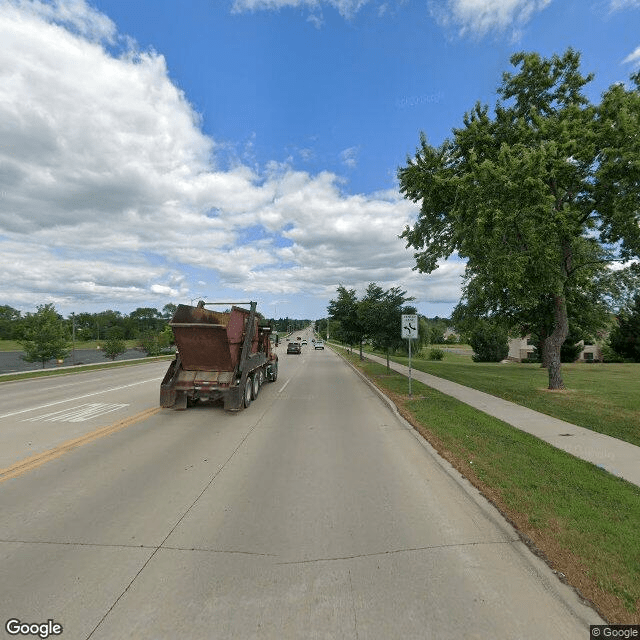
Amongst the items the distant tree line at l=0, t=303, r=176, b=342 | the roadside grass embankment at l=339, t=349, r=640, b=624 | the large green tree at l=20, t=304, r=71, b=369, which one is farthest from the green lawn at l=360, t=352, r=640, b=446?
the distant tree line at l=0, t=303, r=176, b=342

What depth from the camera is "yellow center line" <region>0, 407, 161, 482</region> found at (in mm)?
5966

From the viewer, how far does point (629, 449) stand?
23.1 feet

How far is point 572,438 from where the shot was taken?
7.87m

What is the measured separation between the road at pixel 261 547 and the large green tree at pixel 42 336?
2691 centimetres

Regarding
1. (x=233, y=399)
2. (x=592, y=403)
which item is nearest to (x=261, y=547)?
(x=233, y=399)

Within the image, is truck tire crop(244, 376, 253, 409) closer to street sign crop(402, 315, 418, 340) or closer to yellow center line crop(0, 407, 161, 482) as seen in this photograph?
yellow center line crop(0, 407, 161, 482)

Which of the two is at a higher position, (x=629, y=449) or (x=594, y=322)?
(x=594, y=322)

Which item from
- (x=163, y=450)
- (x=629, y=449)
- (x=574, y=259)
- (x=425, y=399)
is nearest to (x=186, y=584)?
(x=163, y=450)

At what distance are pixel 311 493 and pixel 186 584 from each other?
7.23ft

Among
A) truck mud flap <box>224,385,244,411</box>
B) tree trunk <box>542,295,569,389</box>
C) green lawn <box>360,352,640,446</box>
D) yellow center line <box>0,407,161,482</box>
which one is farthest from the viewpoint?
tree trunk <box>542,295,569,389</box>

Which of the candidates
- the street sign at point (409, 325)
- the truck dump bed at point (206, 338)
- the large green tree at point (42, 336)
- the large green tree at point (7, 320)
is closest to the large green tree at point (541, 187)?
the street sign at point (409, 325)

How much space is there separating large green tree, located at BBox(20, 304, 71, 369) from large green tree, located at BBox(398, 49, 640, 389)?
94.1 feet

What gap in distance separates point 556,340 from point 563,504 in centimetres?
1263

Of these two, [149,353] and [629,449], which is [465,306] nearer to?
[629,449]
